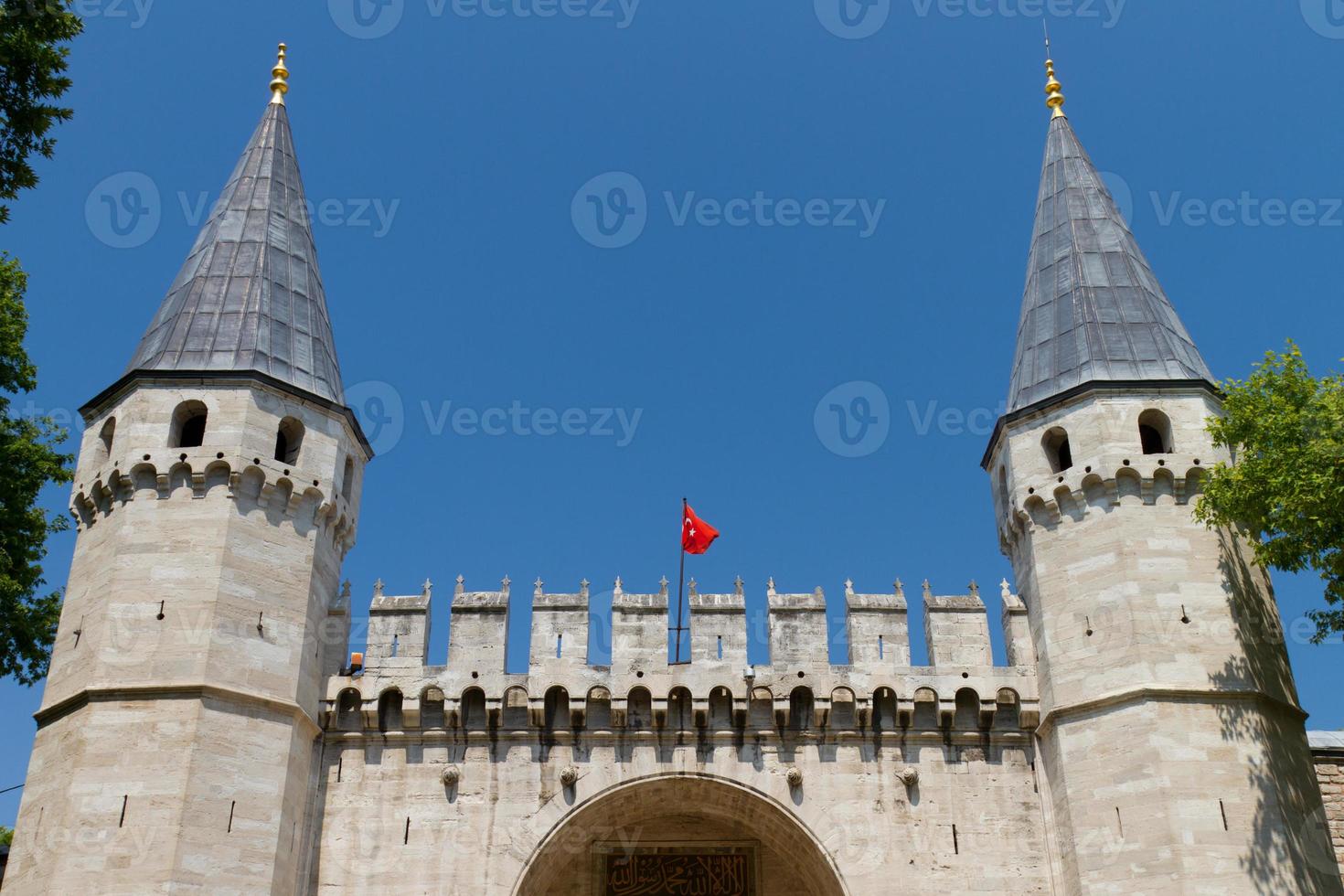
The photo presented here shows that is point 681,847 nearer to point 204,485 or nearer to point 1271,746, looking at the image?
point 1271,746

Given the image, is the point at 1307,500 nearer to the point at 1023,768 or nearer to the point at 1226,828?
the point at 1226,828

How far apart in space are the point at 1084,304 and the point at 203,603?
598 inches

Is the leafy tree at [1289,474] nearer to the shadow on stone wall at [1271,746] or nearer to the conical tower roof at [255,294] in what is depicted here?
the shadow on stone wall at [1271,746]

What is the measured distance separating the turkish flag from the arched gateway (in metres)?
4.58

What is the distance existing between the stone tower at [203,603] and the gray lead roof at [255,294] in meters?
0.05

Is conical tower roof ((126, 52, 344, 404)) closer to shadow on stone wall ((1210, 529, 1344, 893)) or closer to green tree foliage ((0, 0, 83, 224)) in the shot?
green tree foliage ((0, 0, 83, 224))

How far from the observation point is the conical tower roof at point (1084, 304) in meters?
21.2

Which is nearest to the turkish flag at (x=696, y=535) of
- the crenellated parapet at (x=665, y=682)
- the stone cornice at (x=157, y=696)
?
the crenellated parapet at (x=665, y=682)

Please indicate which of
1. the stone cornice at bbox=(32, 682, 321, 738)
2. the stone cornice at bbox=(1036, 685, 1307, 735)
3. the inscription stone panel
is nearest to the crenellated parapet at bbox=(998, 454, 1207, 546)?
the stone cornice at bbox=(1036, 685, 1307, 735)

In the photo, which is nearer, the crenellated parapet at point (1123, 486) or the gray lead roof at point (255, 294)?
the crenellated parapet at point (1123, 486)

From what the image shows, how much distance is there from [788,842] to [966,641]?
166 inches

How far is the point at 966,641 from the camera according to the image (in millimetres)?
20328

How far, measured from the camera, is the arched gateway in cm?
1942

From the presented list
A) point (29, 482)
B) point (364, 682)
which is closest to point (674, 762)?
point (364, 682)
